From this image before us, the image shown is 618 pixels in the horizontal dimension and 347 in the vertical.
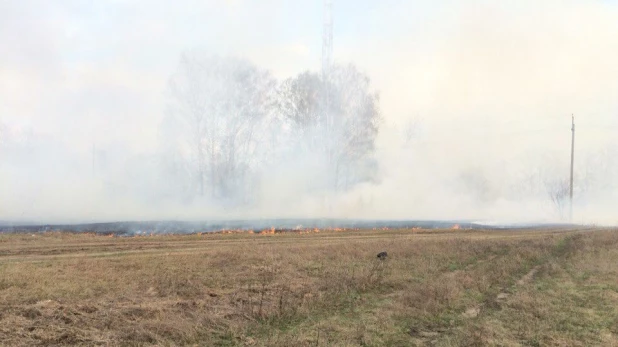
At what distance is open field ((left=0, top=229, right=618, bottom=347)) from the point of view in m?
8.39

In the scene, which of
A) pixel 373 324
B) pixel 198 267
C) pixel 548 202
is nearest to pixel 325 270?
pixel 198 267

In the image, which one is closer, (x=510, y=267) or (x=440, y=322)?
(x=440, y=322)

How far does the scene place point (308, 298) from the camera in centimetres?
1134

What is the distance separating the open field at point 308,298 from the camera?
8.39 m

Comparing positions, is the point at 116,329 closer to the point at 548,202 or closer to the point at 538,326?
the point at 538,326

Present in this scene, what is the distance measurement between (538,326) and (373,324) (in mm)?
3345

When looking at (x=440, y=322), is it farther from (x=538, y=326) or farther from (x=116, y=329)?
(x=116, y=329)

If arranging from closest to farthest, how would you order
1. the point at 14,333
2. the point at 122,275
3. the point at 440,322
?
the point at 14,333, the point at 440,322, the point at 122,275

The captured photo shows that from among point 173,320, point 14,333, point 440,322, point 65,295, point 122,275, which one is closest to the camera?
point 14,333

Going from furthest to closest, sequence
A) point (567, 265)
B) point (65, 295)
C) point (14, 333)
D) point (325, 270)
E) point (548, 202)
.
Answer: point (548, 202), point (567, 265), point (325, 270), point (65, 295), point (14, 333)

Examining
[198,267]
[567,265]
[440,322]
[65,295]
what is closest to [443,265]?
[567,265]

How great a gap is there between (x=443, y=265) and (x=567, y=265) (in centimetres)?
461

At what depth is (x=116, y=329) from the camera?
341 inches

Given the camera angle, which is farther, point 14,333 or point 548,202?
point 548,202
